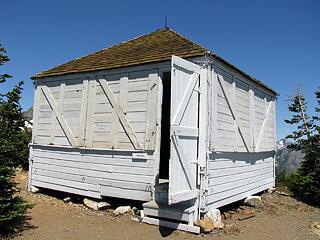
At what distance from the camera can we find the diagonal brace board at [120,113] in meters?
9.43

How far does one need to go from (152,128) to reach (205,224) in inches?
111

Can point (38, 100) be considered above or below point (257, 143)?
above

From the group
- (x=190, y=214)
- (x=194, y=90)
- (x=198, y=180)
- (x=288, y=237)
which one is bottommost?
(x=288, y=237)

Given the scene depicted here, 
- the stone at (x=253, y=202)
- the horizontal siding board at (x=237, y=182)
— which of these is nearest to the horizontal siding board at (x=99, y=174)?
the horizontal siding board at (x=237, y=182)

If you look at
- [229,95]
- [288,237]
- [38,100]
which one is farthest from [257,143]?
[38,100]

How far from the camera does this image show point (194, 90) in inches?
336

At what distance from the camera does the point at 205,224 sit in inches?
323

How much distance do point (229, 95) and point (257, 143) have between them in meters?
3.14

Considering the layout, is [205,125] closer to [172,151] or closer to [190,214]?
[172,151]

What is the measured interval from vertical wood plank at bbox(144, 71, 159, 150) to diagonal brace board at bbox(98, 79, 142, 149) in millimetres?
372

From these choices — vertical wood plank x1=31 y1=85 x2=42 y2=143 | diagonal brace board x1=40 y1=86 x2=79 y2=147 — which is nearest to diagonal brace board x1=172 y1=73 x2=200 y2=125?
diagonal brace board x1=40 y1=86 x2=79 y2=147

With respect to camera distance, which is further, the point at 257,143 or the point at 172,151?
the point at 257,143

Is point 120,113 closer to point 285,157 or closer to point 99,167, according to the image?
point 99,167

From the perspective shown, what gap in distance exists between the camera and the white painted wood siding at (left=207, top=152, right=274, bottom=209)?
916 cm
